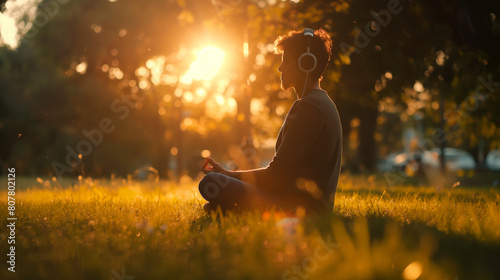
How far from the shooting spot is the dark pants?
4.39 meters

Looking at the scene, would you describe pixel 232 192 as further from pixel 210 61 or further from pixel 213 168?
pixel 210 61

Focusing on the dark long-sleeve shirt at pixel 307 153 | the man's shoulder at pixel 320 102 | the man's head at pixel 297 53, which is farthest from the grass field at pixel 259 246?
the man's head at pixel 297 53

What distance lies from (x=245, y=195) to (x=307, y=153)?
74 cm

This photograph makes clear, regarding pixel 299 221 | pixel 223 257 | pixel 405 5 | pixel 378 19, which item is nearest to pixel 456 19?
pixel 405 5

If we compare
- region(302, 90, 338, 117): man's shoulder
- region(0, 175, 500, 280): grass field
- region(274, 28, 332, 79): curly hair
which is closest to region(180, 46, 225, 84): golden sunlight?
region(274, 28, 332, 79): curly hair

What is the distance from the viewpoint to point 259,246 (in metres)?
3.22

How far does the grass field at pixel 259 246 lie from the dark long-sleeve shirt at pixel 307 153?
11.2 inches

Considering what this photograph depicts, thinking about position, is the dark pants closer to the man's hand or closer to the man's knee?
the man's knee

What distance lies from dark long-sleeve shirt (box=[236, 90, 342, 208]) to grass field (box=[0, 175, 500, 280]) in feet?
0.93

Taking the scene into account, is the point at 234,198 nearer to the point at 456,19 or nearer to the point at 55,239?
the point at 55,239

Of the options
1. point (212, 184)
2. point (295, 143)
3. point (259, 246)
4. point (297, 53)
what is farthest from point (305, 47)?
point (259, 246)

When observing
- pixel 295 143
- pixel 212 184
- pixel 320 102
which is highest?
pixel 320 102

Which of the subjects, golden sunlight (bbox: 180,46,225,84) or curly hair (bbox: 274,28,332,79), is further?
golden sunlight (bbox: 180,46,225,84)

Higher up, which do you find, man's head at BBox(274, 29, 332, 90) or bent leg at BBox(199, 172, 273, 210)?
man's head at BBox(274, 29, 332, 90)
